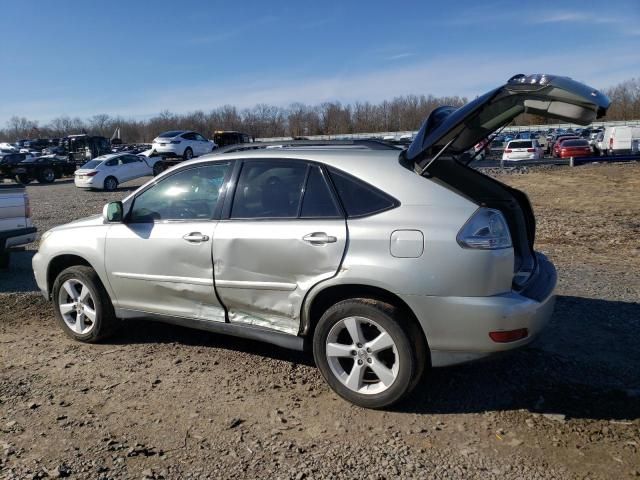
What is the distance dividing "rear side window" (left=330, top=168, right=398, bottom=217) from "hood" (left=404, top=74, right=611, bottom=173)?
33 centimetres

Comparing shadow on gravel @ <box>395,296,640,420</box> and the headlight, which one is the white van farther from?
the headlight

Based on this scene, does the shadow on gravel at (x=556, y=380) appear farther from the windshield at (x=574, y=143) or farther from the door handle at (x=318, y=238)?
the windshield at (x=574, y=143)

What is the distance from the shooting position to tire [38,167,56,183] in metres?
32.1

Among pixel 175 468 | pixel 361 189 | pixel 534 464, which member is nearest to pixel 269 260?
pixel 361 189

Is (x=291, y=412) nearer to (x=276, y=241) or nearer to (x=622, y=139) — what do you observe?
(x=276, y=241)

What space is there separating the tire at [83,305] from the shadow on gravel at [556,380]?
2750 millimetres

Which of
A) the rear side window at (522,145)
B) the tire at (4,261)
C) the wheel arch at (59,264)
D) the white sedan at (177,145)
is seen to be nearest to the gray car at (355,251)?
the wheel arch at (59,264)

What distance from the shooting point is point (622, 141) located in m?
36.9

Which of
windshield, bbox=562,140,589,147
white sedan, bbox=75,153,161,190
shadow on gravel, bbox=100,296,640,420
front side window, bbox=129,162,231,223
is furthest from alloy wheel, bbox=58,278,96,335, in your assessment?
windshield, bbox=562,140,589,147

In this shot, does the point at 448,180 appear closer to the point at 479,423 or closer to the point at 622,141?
the point at 479,423

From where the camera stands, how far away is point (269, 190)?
14.0 ft

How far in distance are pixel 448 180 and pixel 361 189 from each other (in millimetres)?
592

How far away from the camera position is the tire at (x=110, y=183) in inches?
1001

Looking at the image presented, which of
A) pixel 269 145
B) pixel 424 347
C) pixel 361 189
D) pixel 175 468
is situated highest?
pixel 269 145
